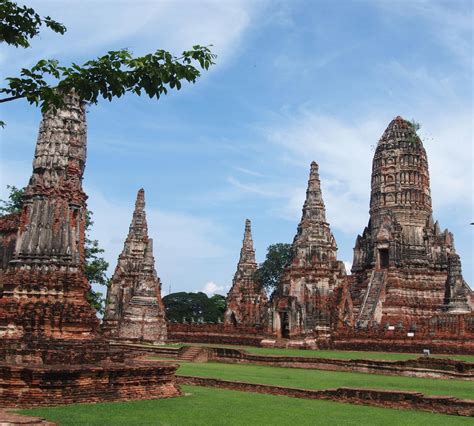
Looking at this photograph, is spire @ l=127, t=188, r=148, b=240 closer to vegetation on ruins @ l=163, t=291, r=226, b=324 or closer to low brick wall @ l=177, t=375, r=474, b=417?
low brick wall @ l=177, t=375, r=474, b=417

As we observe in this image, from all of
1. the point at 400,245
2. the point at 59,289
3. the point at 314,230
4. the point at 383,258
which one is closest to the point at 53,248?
the point at 59,289

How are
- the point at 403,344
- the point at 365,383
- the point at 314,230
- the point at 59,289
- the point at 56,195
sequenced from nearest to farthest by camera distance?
the point at 59,289 < the point at 365,383 < the point at 56,195 < the point at 403,344 < the point at 314,230

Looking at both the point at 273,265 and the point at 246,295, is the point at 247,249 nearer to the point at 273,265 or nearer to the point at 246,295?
the point at 246,295

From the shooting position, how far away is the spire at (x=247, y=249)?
48031mm

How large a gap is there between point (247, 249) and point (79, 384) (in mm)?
38289

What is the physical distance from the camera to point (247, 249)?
48.5m

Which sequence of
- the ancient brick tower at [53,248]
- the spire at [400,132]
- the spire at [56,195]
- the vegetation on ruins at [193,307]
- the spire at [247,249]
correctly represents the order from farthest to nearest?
the vegetation on ruins at [193,307] < the spire at [247,249] < the spire at [400,132] < the spire at [56,195] < the ancient brick tower at [53,248]

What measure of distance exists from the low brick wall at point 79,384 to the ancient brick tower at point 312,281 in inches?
939

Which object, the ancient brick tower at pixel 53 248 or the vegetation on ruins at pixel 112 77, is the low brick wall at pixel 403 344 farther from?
the vegetation on ruins at pixel 112 77

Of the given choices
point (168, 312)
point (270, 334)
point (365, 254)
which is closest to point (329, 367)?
point (270, 334)

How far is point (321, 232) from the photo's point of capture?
37469 mm

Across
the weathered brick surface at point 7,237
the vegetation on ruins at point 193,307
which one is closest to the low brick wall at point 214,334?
the weathered brick surface at point 7,237

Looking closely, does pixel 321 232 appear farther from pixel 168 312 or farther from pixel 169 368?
pixel 168 312

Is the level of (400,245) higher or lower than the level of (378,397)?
higher
